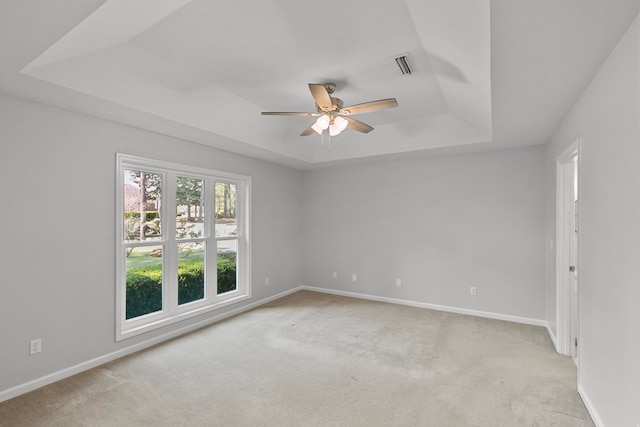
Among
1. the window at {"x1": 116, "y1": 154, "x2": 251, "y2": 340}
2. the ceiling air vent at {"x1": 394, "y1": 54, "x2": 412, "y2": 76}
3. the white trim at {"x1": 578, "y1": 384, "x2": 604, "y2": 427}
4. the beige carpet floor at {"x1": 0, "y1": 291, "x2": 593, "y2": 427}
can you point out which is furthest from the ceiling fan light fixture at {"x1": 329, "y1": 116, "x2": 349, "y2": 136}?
the white trim at {"x1": 578, "y1": 384, "x2": 604, "y2": 427}

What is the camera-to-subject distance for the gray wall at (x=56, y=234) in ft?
8.24

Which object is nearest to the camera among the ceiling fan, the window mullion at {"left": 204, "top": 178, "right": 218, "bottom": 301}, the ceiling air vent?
the ceiling air vent

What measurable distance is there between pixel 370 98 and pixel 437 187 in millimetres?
1977

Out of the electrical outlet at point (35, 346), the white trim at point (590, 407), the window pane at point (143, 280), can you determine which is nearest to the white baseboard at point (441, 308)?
the white trim at point (590, 407)

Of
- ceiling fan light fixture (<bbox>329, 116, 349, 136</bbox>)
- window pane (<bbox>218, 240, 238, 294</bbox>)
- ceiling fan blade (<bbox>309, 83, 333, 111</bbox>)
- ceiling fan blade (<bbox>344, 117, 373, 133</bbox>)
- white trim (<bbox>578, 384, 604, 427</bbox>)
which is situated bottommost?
white trim (<bbox>578, 384, 604, 427</bbox>)

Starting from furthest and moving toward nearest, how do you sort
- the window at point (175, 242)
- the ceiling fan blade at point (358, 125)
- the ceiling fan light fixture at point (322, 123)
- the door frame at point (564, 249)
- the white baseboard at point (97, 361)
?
the window at point (175, 242) < the ceiling fan blade at point (358, 125) < the door frame at point (564, 249) < the ceiling fan light fixture at point (322, 123) < the white baseboard at point (97, 361)

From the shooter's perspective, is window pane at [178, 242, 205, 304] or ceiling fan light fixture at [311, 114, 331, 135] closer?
ceiling fan light fixture at [311, 114, 331, 135]

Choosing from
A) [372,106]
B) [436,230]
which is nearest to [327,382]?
→ [372,106]

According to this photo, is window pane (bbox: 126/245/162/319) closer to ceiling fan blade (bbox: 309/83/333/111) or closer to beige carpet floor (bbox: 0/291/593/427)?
beige carpet floor (bbox: 0/291/593/427)

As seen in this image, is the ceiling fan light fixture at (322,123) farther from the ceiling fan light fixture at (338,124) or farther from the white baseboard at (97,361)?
the white baseboard at (97,361)

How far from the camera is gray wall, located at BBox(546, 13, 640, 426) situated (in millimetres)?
1541

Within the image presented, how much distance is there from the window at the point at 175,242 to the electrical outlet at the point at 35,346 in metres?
0.62

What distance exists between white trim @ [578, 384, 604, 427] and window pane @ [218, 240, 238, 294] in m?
4.07

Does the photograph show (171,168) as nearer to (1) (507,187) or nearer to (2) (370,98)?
(2) (370,98)
